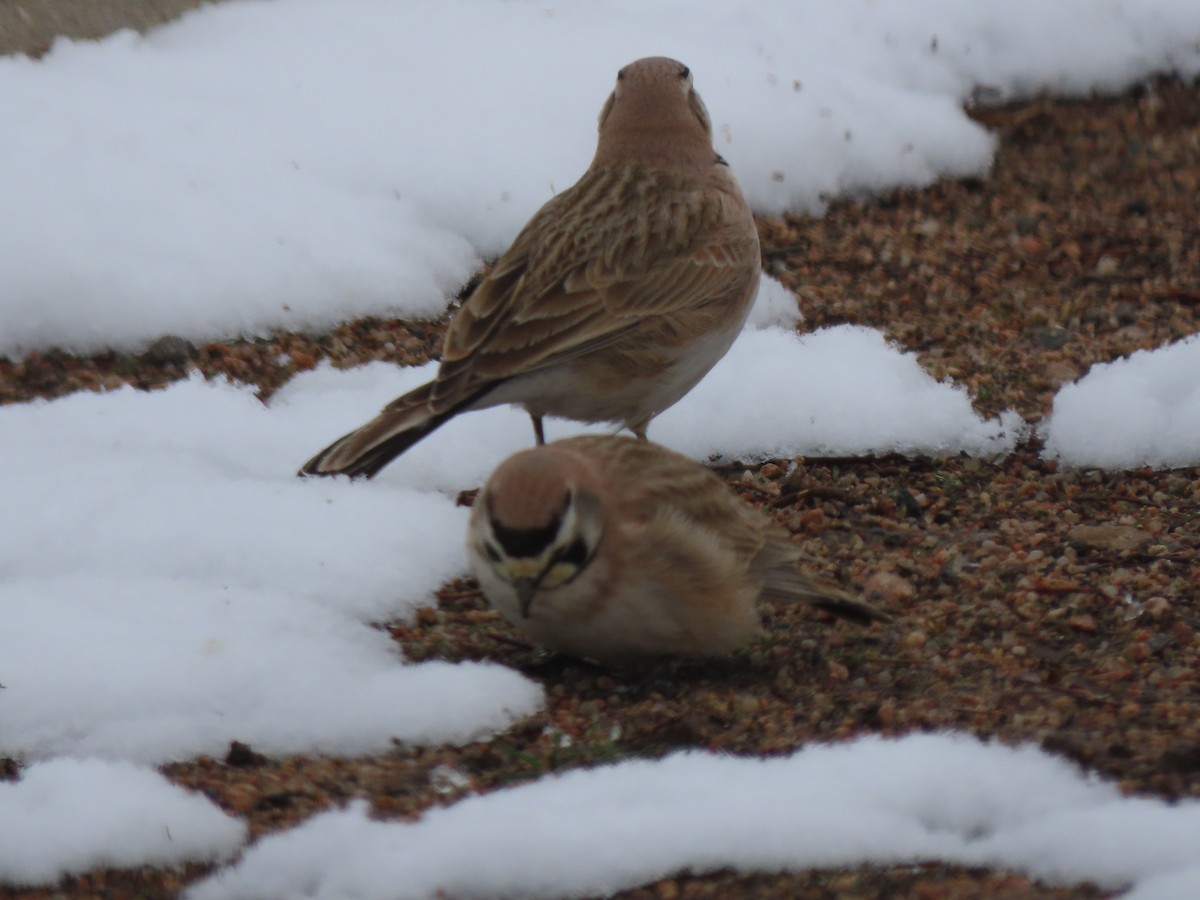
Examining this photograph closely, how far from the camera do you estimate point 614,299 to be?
560 cm

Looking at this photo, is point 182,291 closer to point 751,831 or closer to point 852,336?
point 852,336

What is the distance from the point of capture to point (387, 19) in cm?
854

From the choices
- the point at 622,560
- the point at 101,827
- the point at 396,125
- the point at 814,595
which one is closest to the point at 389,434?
the point at 622,560

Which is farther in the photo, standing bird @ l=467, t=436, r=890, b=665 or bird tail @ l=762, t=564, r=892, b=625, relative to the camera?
bird tail @ l=762, t=564, r=892, b=625

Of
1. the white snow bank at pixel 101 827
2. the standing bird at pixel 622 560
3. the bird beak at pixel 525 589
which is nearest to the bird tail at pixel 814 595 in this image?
the standing bird at pixel 622 560

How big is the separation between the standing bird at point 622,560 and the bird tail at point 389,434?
2.37 feet

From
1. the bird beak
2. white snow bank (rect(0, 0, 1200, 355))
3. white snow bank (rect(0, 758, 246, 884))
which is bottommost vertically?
white snow bank (rect(0, 758, 246, 884))

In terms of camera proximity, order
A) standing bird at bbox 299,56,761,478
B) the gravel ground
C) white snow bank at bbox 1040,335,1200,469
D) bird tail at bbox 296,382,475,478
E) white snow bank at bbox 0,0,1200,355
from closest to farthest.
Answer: the gravel ground → bird tail at bbox 296,382,475,478 → standing bird at bbox 299,56,761,478 → white snow bank at bbox 1040,335,1200,469 → white snow bank at bbox 0,0,1200,355

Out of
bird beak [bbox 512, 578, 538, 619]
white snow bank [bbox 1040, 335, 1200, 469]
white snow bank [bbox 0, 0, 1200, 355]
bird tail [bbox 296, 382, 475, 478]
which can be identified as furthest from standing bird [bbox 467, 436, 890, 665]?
white snow bank [bbox 0, 0, 1200, 355]

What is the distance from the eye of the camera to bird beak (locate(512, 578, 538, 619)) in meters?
4.01

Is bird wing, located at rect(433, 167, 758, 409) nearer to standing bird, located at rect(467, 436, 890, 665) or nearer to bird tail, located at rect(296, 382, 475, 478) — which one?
bird tail, located at rect(296, 382, 475, 478)

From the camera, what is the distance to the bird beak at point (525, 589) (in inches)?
158

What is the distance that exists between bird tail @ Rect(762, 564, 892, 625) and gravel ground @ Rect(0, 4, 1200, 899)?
0.11 metres

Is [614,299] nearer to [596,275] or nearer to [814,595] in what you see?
[596,275]
